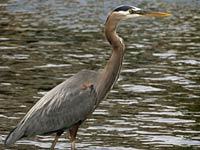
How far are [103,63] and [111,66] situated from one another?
645cm

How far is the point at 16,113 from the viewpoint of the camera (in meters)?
11.7

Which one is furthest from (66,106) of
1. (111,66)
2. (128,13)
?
(128,13)

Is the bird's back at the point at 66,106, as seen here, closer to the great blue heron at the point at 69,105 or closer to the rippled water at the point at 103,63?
the great blue heron at the point at 69,105

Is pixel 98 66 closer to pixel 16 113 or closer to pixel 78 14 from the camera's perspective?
pixel 16 113

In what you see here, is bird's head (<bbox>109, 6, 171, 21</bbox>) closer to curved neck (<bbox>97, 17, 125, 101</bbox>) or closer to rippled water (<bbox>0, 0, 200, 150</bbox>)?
curved neck (<bbox>97, 17, 125, 101</bbox>)

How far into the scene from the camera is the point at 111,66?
948 centimetres

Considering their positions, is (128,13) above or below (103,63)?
above

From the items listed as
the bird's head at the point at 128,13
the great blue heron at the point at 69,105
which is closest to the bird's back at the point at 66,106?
the great blue heron at the point at 69,105

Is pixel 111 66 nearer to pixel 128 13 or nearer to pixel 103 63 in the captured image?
pixel 128 13

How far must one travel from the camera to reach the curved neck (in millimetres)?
9391

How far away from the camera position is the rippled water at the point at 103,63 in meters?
10.8

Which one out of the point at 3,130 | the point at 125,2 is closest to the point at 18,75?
the point at 3,130

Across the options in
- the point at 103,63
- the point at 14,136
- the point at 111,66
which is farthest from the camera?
the point at 103,63

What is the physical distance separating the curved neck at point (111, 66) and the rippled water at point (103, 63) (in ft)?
3.17
